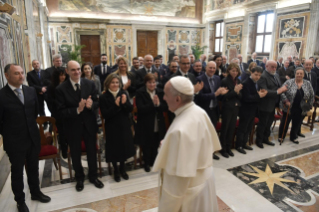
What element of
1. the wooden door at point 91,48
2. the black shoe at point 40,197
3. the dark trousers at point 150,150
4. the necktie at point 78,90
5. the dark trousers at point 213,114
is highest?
the wooden door at point 91,48

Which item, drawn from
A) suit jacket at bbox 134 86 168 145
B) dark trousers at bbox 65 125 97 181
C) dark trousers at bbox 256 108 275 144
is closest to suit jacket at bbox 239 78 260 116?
dark trousers at bbox 256 108 275 144

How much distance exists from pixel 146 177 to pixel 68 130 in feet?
4.99

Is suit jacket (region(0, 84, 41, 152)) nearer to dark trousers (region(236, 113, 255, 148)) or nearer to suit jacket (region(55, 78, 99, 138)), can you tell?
suit jacket (region(55, 78, 99, 138))

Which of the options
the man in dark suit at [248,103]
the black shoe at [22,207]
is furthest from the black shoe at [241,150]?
the black shoe at [22,207]

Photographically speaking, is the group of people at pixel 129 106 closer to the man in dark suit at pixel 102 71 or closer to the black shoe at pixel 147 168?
the black shoe at pixel 147 168

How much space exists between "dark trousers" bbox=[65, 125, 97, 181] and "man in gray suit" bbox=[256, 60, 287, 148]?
3.54 m

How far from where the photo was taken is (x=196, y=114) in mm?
1731

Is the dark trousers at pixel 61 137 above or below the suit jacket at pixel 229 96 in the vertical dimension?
below

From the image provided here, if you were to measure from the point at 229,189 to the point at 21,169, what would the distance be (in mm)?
2964

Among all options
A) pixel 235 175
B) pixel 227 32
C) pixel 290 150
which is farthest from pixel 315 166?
pixel 227 32

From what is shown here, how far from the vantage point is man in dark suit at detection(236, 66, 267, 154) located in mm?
4391

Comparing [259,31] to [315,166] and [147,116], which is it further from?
[147,116]

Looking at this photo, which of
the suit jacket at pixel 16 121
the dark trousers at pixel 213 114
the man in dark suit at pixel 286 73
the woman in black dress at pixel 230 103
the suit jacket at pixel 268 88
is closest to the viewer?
the suit jacket at pixel 16 121

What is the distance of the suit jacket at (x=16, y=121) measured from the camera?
8.51 ft
